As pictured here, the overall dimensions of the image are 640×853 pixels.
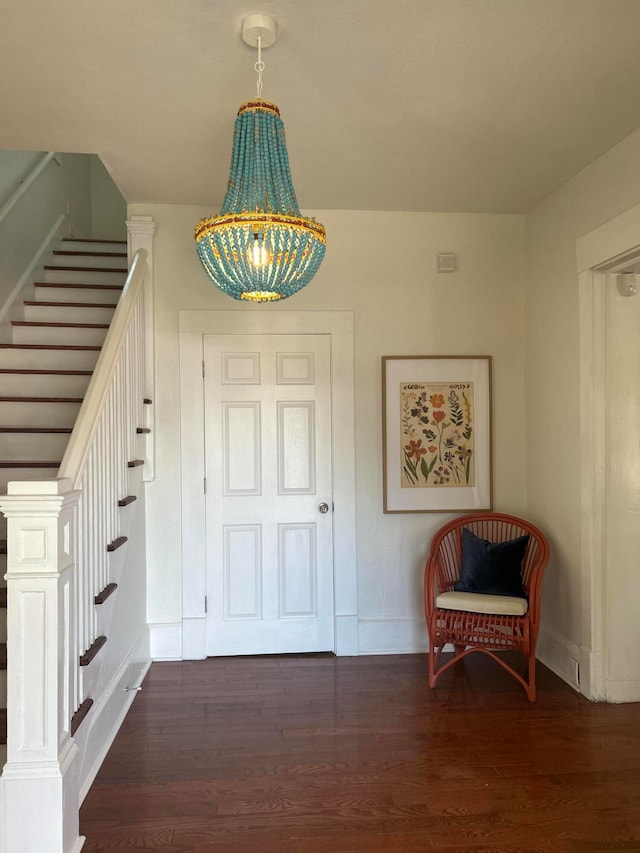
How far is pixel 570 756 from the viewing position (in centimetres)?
263

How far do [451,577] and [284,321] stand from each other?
1916 millimetres

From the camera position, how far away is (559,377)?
11.5 ft

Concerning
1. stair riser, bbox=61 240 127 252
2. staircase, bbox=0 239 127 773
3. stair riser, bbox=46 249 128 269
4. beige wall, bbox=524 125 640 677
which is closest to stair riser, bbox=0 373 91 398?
staircase, bbox=0 239 127 773

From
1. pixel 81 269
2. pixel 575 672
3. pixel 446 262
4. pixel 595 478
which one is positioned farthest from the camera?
pixel 81 269

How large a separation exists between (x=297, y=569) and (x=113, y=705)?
1345 mm

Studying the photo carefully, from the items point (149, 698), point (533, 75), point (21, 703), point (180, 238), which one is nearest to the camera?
Answer: point (21, 703)

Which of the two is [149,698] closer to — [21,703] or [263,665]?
[263,665]

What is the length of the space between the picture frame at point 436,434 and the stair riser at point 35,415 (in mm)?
1899

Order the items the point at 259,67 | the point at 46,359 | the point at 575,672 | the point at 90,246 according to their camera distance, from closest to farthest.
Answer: the point at 259,67
the point at 575,672
the point at 46,359
the point at 90,246

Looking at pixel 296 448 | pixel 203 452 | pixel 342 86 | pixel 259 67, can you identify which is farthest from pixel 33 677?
pixel 342 86

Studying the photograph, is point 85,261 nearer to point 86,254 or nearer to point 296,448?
point 86,254

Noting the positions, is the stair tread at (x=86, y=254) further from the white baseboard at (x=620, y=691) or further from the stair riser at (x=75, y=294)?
the white baseboard at (x=620, y=691)

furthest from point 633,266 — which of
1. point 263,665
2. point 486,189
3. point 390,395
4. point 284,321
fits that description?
point 263,665

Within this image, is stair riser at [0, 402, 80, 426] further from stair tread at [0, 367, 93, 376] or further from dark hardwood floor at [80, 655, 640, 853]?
dark hardwood floor at [80, 655, 640, 853]
